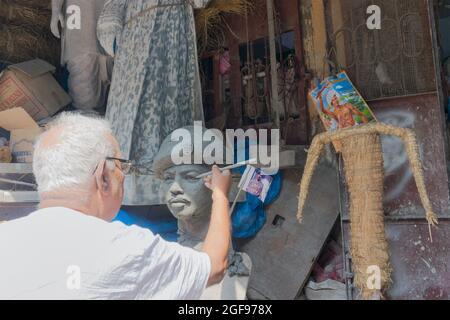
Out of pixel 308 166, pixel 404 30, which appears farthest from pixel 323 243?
pixel 404 30

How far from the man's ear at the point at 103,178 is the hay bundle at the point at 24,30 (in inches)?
132

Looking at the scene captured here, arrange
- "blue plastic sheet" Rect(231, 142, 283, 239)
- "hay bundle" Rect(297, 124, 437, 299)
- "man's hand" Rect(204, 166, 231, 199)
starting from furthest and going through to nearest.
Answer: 1. "blue plastic sheet" Rect(231, 142, 283, 239)
2. "hay bundle" Rect(297, 124, 437, 299)
3. "man's hand" Rect(204, 166, 231, 199)

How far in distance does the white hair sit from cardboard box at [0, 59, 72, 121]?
254cm

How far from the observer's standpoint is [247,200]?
3062 mm

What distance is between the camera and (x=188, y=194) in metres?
2.43

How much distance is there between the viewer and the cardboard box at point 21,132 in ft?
11.0

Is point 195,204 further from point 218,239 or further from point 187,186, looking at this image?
point 218,239

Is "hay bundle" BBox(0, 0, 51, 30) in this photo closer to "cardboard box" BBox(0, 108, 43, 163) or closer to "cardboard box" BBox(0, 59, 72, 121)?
"cardboard box" BBox(0, 59, 72, 121)

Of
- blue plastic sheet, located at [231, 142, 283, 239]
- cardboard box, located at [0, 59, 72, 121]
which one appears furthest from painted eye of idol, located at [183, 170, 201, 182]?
A: cardboard box, located at [0, 59, 72, 121]

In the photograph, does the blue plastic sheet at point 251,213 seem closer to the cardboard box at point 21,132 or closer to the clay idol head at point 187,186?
the clay idol head at point 187,186

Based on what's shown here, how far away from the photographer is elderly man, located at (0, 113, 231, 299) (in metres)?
1.17

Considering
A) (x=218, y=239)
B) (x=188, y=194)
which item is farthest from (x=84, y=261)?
(x=188, y=194)

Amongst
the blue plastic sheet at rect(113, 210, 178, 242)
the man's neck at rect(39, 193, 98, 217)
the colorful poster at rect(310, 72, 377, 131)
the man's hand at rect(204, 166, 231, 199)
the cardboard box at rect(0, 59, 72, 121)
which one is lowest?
the blue plastic sheet at rect(113, 210, 178, 242)

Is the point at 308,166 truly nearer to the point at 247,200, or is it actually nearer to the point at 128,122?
the point at 247,200
